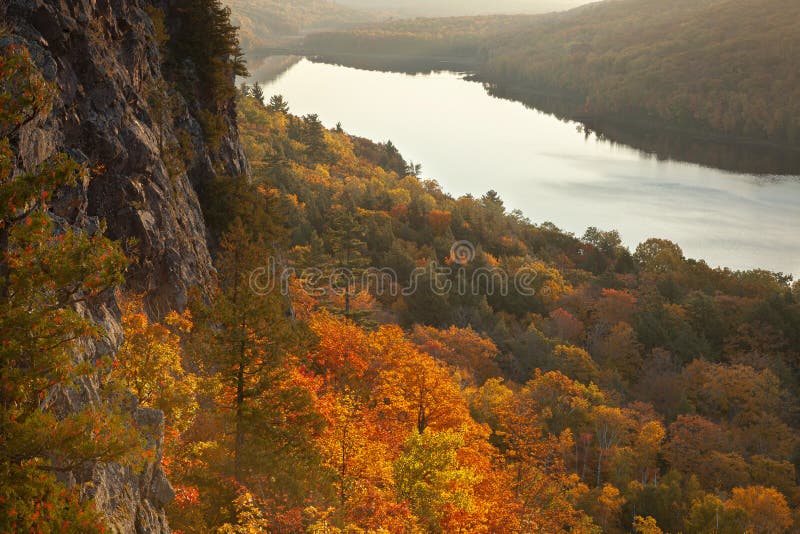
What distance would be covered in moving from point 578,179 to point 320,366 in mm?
111760

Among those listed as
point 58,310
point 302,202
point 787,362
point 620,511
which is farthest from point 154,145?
point 787,362

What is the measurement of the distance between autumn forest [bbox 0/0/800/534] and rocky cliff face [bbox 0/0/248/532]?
180 mm

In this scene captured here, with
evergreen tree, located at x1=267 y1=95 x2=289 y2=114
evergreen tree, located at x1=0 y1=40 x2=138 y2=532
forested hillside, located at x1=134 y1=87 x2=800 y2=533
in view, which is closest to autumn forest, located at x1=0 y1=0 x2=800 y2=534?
evergreen tree, located at x1=0 y1=40 x2=138 y2=532

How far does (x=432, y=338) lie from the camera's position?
59.6 m

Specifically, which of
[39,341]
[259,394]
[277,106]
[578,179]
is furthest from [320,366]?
[578,179]

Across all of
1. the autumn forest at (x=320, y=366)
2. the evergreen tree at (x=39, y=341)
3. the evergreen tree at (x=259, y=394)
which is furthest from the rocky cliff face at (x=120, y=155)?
the evergreen tree at (x=259, y=394)

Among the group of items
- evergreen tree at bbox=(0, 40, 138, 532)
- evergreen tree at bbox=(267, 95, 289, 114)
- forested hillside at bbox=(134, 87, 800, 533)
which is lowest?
forested hillside at bbox=(134, 87, 800, 533)

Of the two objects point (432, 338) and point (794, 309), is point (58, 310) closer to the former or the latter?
point (432, 338)

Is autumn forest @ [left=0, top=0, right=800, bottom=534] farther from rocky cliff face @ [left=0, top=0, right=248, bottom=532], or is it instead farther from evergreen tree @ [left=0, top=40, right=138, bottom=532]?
rocky cliff face @ [left=0, top=0, right=248, bottom=532]

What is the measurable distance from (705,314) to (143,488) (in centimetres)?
7344

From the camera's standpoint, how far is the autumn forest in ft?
33.5

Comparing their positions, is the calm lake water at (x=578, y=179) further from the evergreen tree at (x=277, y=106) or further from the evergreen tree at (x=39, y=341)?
the evergreen tree at (x=39, y=341)

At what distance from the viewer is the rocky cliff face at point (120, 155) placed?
14.8 m

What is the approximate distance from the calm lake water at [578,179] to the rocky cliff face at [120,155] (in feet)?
294
